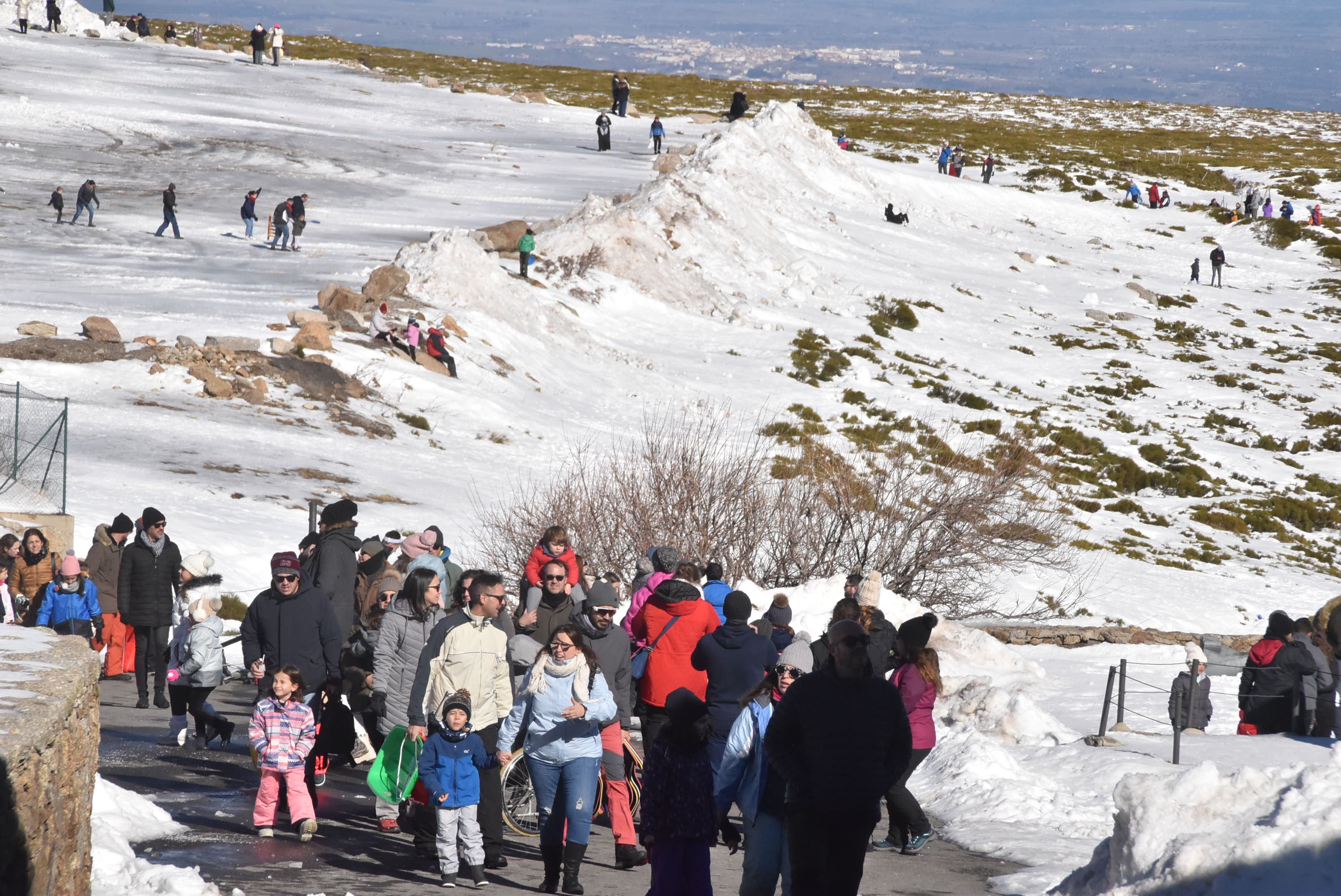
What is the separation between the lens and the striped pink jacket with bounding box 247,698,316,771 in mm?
7961

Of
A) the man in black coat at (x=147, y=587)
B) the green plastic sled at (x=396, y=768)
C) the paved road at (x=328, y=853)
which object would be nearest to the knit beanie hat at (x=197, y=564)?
the man in black coat at (x=147, y=587)

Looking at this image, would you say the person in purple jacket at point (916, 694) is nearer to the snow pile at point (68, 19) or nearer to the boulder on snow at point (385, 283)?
the boulder on snow at point (385, 283)

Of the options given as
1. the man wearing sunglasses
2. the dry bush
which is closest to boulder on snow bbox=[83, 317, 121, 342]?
the dry bush

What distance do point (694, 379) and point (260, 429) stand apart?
13082mm

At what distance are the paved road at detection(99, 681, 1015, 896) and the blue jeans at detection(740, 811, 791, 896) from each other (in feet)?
4.72

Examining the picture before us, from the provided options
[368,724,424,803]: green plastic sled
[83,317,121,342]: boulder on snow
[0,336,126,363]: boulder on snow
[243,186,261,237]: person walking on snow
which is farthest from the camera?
[243,186,261,237]: person walking on snow

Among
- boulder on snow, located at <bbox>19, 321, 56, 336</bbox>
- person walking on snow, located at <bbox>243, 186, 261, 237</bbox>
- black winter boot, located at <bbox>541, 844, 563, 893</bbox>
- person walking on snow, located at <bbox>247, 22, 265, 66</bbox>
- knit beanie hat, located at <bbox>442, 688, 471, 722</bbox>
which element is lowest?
black winter boot, located at <bbox>541, 844, 563, 893</bbox>

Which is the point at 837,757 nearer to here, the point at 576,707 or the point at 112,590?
the point at 576,707

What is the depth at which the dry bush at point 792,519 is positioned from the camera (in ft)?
58.6

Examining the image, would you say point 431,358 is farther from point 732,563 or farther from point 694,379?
point 732,563

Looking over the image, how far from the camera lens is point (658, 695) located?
8.48 metres

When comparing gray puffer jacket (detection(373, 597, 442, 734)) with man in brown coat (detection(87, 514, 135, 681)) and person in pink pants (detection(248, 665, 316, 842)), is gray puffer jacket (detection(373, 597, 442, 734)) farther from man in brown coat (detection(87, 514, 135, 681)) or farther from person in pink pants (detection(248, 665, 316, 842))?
man in brown coat (detection(87, 514, 135, 681))

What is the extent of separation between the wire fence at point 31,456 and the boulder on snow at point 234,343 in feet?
31.6

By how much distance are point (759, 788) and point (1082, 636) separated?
584 inches
